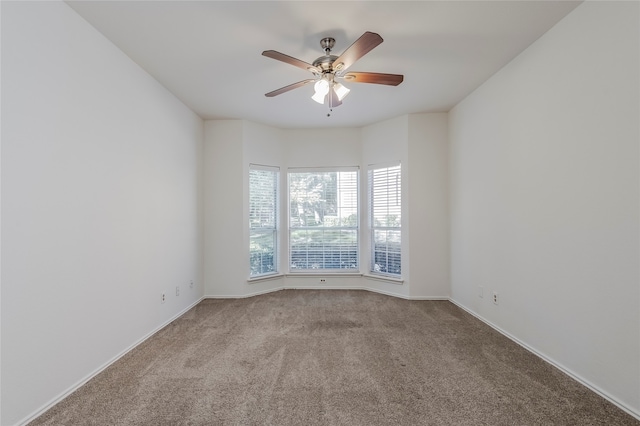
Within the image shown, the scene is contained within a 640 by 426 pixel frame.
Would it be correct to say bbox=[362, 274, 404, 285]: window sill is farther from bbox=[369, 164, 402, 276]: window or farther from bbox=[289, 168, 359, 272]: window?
bbox=[289, 168, 359, 272]: window

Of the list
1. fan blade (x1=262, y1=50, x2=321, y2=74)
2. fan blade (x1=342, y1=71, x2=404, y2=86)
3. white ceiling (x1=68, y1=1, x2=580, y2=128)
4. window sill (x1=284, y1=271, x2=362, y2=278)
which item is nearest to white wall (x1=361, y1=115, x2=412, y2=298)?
window sill (x1=284, y1=271, x2=362, y2=278)

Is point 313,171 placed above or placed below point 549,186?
above

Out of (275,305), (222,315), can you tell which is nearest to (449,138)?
(275,305)

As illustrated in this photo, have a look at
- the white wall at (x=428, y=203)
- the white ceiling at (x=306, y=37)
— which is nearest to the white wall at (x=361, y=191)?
the white wall at (x=428, y=203)

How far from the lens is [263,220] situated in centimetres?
461

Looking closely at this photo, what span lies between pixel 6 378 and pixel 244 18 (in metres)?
2.69

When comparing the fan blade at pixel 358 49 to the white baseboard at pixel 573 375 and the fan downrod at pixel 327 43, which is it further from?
the white baseboard at pixel 573 375

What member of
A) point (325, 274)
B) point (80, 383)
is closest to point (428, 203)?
point (325, 274)

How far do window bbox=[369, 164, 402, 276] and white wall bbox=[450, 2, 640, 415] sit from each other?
133 cm

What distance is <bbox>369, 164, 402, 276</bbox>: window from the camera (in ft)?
14.3

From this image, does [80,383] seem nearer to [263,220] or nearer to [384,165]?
[263,220]

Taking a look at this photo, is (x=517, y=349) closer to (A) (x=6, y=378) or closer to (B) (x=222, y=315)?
(B) (x=222, y=315)

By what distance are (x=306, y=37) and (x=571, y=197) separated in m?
2.39

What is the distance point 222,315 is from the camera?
354 centimetres
